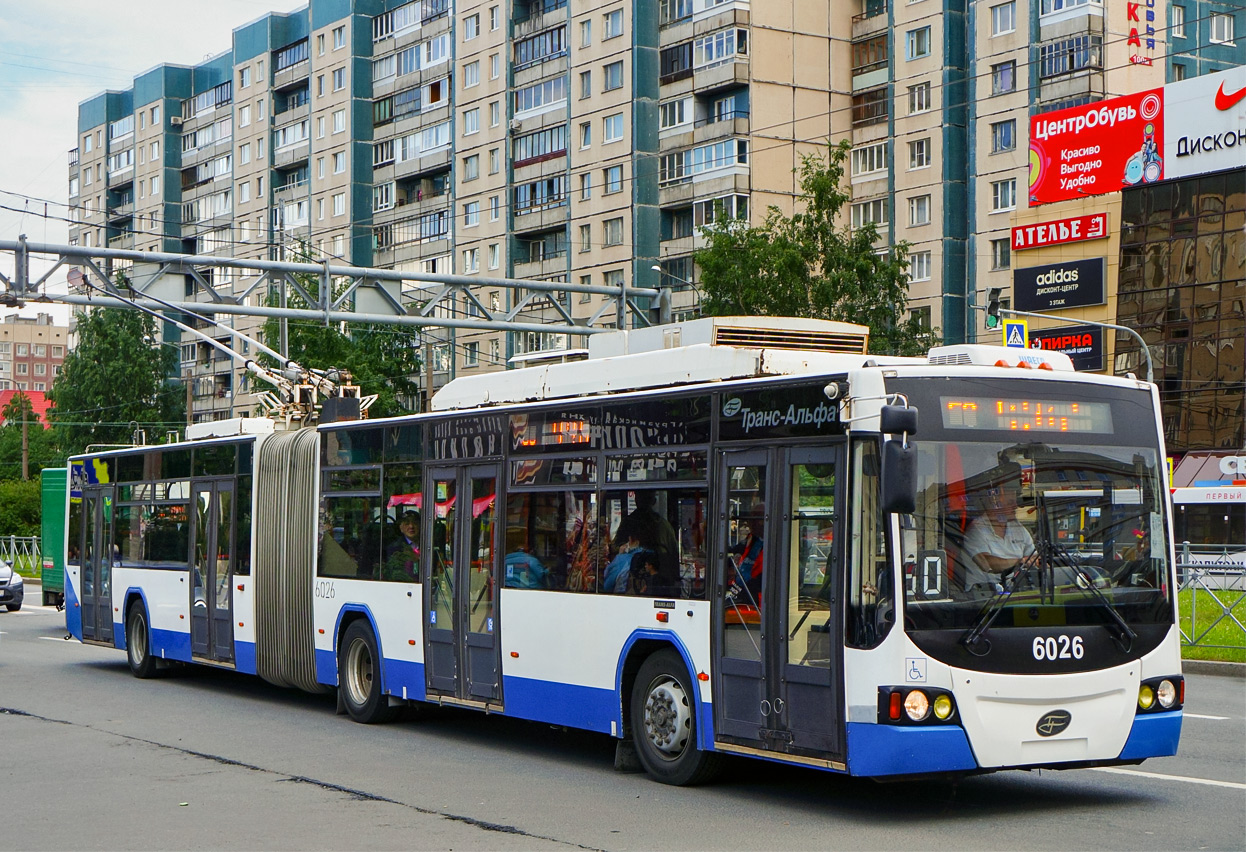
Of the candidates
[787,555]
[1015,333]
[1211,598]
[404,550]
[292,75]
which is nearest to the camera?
[787,555]

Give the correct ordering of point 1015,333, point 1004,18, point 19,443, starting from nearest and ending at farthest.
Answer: point 1015,333
point 1004,18
point 19,443

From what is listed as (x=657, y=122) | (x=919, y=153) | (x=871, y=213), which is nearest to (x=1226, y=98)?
(x=919, y=153)

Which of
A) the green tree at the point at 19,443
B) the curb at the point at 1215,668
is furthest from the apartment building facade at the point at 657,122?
the curb at the point at 1215,668

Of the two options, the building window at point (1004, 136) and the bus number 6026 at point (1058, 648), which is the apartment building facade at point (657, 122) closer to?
the building window at point (1004, 136)

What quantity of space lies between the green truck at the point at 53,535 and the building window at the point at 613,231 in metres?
39.2

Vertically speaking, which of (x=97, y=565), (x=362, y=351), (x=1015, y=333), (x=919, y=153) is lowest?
(x=97, y=565)

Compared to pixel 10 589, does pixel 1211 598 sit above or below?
above

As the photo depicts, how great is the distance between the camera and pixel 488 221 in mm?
76125

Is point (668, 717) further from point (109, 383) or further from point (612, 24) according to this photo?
point (109, 383)

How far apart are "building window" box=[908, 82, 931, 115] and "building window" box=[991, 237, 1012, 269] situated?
626cm

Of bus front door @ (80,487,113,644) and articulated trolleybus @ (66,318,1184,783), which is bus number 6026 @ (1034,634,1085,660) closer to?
articulated trolleybus @ (66,318,1184,783)

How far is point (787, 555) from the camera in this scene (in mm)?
9609

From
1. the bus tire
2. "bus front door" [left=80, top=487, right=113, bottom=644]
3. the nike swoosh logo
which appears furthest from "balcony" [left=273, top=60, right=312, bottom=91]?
the bus tire

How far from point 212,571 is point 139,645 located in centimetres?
258
